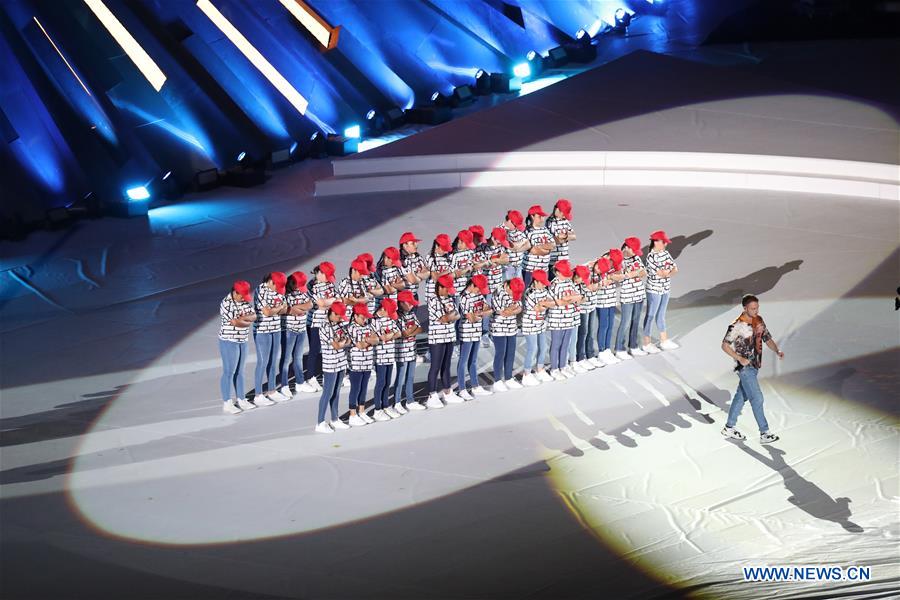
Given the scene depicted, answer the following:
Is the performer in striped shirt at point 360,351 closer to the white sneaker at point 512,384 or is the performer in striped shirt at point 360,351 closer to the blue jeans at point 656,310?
the white sneaker at point 512,384

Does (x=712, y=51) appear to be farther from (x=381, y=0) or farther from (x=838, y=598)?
(x=838, y=598)

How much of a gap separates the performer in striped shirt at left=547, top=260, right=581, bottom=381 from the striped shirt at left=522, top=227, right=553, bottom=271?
1.24 metres

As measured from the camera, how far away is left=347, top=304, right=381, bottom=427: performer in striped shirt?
975cm

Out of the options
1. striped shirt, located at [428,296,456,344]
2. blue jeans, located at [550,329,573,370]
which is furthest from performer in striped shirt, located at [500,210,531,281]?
striped shirt, located at [428,296,456,344]

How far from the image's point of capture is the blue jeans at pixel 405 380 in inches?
405

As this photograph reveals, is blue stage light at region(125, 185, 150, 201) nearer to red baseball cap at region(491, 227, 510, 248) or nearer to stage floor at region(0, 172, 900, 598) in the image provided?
stage floor at region(0, 172, 900, 598)

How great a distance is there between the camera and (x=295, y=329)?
1067cm

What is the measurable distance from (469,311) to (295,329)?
166 centimetres

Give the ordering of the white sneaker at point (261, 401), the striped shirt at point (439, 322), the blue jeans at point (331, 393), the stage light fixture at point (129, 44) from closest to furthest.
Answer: the blue jeans at point (331, 393) < the striped shirt at point (439, 322) < the white sneaker at point (261, 401) < the stage light fixture at point (129, 44)

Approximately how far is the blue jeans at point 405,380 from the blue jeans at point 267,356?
121cm

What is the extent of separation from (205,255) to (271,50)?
18.9 feet

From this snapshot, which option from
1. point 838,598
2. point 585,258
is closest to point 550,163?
point 585,258

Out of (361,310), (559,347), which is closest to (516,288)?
(559,347)

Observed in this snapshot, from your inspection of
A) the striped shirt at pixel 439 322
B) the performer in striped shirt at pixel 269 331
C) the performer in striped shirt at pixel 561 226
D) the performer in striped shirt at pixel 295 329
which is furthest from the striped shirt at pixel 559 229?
the performer in striped shirt at pixel 269 331
